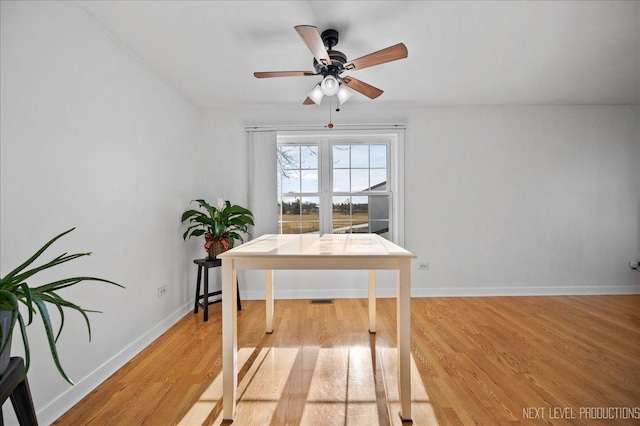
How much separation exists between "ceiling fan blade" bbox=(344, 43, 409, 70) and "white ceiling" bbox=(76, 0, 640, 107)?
0.97ft

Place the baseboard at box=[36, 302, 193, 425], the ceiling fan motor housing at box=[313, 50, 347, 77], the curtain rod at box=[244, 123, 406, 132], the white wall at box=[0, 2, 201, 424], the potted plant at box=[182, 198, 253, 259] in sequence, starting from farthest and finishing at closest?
the curtain rod at box=[244, 123, 406, 132] → the potted plant at box=[182, 198, 253, 259] → the ceiling fan motor housing at box=[313, 50, 347, 77] → the baseboard at box=[36, 302, 193, 425] → the white wall at box=[0, 2, 201, 424]

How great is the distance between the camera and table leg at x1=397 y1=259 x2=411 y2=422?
5.17ft

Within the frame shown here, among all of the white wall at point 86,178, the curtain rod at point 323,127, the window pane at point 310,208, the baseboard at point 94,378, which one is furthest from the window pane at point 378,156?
the baseboard at point 94,378

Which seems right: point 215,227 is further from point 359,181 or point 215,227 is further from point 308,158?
point 359,181

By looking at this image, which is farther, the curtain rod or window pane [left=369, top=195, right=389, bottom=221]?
window pane [left=369, top=195, right=389, bottom=221]

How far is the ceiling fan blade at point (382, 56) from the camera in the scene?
1.83m

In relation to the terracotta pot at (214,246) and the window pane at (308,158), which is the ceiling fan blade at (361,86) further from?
the terracotta pot at (214,246)

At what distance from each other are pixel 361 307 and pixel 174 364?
6.24 feet

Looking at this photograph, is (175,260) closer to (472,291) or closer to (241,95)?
(241,95)

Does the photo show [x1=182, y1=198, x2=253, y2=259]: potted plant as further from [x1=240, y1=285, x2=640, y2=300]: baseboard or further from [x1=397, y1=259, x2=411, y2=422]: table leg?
[x1=397, y1=259, x2=411, y2=422]: table leg

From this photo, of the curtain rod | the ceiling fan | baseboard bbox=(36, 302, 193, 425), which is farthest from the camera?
the curtain rod

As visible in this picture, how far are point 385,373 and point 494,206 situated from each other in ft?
8.91


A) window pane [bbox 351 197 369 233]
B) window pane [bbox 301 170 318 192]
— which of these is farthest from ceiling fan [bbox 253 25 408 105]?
window pane [bbox 351 197 369 233]

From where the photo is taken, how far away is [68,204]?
176cm
